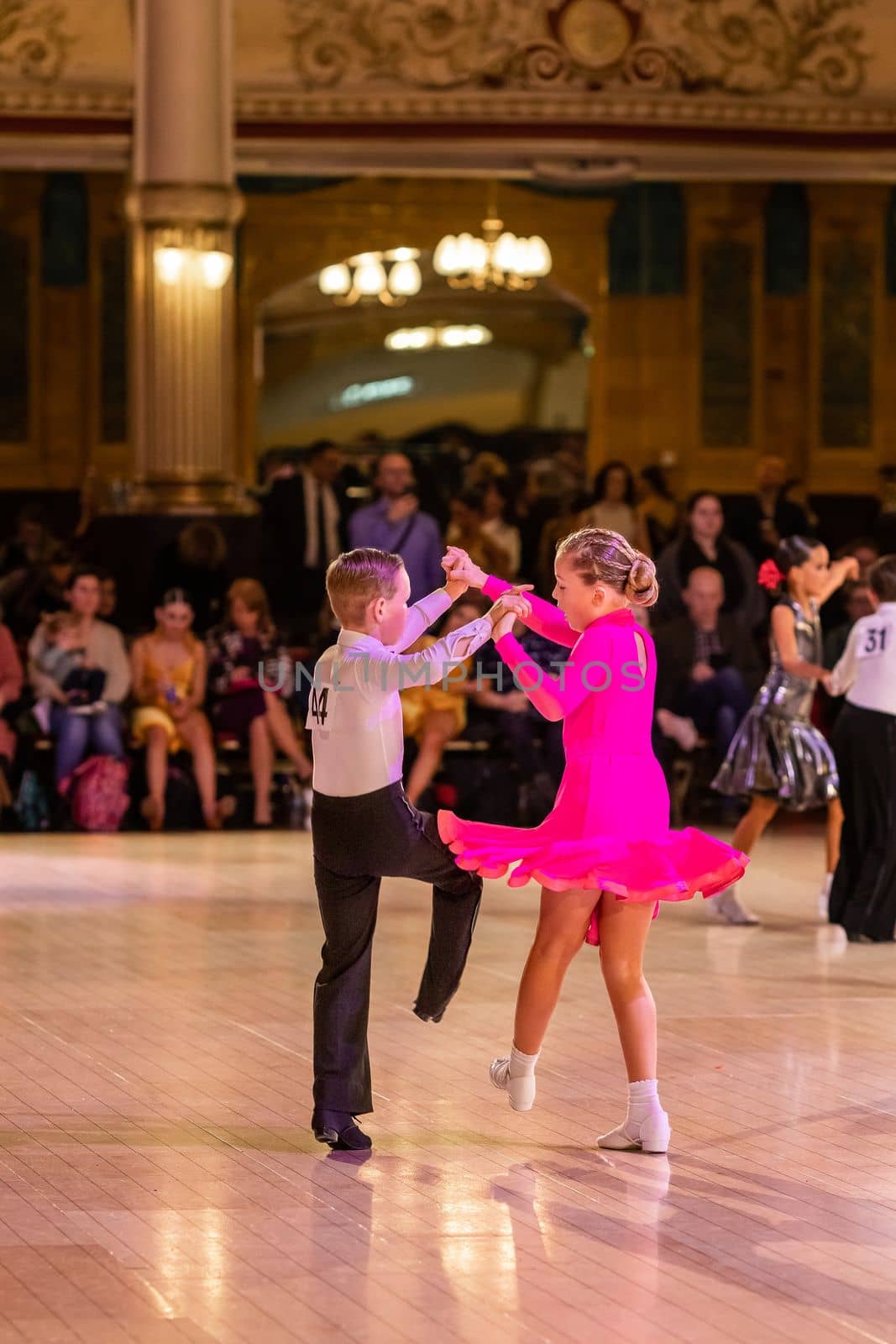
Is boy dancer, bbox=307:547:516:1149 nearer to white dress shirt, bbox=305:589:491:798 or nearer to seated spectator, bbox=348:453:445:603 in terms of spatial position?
white dress shirt, bbox=305:589:491:798

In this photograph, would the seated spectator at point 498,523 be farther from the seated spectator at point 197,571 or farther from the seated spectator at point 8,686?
the seated spectator at point 8,686

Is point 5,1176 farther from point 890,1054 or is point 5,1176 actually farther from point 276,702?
point 276,702

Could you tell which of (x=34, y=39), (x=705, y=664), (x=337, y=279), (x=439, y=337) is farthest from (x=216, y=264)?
(x=439, y=337)

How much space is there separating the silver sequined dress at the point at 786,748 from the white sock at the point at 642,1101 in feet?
12.7

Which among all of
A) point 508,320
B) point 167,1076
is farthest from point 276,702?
point 508,320

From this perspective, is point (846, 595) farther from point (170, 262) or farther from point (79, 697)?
point (170, 262)

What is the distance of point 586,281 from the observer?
22.5 metres

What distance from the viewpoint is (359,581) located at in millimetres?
5453

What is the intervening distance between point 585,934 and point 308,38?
11698 mm

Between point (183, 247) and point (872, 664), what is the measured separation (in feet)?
25.1

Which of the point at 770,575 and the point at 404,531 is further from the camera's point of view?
the point at 404,531

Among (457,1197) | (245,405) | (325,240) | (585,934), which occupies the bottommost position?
(457,1197)

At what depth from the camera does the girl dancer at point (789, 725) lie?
9094 millimetres

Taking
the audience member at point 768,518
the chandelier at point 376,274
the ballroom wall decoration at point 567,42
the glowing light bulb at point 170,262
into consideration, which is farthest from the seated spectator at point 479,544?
the chandelier at point 376,274
